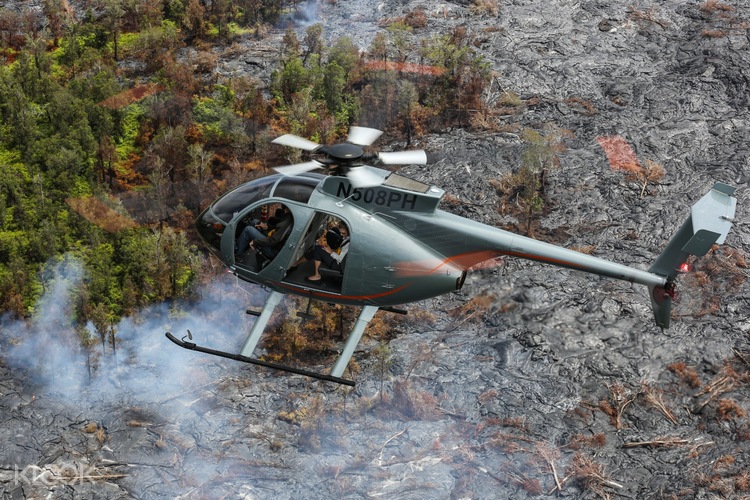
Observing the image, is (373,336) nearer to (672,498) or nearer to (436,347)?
(436,347)

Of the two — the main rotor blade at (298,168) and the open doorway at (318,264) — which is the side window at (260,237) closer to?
the open doorway at (318,264)

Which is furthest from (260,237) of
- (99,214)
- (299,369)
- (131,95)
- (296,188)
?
(131,95)

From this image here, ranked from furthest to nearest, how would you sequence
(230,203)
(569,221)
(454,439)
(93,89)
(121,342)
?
(93,89)
(569,221)
(121,342)
(454,439)
(230,203)

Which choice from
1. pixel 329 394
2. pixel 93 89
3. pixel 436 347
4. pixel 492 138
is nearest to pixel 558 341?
pixel 436 347

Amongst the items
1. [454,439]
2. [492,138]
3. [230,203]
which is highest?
[230,203]

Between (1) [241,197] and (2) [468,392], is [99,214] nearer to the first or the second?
(1) [241,197]

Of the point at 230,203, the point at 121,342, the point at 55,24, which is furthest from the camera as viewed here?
the point at 55,24

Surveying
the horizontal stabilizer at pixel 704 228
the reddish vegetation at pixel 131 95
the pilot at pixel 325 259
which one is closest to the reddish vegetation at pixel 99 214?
the reddish vegetation at pixel 131 95
